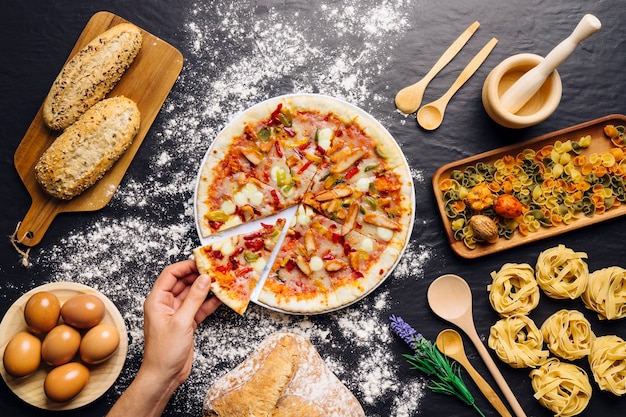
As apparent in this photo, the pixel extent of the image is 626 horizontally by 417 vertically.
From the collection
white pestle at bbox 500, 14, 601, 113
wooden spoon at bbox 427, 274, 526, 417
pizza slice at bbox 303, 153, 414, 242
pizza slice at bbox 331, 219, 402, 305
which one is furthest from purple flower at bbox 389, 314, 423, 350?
white pestle at bbox 500, 14, 601, 113

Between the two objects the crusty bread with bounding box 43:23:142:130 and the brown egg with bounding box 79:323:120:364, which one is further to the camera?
the crusty bread with bounding box 43:23:142:130

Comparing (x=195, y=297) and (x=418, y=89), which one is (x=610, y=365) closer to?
(x=418, y=89)

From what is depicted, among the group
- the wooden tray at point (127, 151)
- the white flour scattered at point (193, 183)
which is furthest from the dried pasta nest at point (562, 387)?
the wooden tray at point (127, 151)

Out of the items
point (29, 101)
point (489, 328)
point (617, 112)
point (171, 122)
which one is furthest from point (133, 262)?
A: point (617, 112)

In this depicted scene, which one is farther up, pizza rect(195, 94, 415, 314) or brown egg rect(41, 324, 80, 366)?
pizza rect(195, 94, 415, 314)

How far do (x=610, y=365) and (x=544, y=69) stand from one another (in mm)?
2223

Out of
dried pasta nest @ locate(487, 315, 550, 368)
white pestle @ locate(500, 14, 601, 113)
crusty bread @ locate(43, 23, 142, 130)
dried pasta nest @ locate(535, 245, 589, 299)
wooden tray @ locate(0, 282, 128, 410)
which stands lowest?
wooden tray @ locate(0, 282, 128, 410)

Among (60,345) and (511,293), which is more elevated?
(511,293)

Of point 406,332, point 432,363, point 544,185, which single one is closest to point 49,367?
point 406,332

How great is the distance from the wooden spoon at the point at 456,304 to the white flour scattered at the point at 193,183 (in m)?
0.20

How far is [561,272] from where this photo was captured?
402cm

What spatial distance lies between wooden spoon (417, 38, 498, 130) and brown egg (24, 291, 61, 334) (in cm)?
295

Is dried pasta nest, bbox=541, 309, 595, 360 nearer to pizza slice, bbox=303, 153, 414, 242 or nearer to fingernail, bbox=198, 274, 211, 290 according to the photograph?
pizza slice, bbox=303, 153, 414, 242

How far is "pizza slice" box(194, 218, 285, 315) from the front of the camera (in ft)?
12.5
